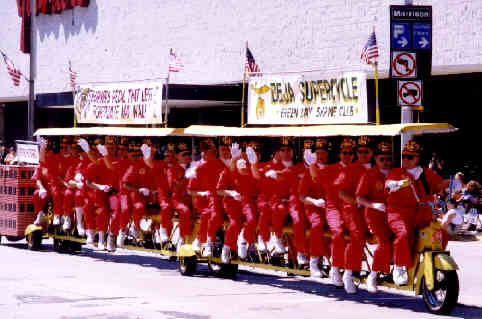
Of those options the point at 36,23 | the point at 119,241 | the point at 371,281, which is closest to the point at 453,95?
the point at 119,241

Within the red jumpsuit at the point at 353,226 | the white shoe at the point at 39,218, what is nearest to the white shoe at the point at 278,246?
the red jumpsuit at the point at 353,226

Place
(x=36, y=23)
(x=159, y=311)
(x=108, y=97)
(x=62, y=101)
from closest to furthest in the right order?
(x=159, y=311) < (x=108, y=97) < (x=62, y=101) < (x=36, y=23)

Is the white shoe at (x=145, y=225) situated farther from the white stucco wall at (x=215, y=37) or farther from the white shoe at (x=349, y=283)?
the white stucco wall at (x=215, y=37)

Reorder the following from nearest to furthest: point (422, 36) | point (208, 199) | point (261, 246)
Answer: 1. point (261, 246)
2. point (208, 199)
3. point (422, 36)

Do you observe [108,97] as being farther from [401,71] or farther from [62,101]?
[62,101]

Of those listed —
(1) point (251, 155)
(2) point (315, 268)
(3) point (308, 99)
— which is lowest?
(2) point (315, 268)

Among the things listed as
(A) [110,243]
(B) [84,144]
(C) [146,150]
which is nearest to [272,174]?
(C) [146,150]

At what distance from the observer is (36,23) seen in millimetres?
44875

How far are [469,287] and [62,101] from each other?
22034mm

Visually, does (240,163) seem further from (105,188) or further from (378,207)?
(105,188)

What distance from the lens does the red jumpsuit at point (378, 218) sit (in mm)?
11641

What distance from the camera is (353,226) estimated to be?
12.1 metres

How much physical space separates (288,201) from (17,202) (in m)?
7.06

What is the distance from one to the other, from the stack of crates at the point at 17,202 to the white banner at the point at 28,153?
0.21 metres
